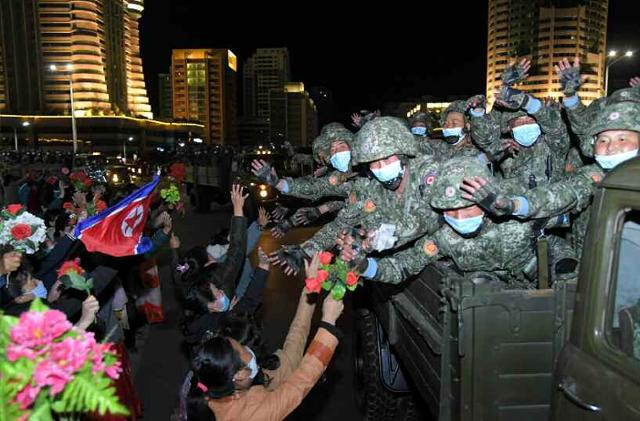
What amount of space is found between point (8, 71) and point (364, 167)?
11922cm

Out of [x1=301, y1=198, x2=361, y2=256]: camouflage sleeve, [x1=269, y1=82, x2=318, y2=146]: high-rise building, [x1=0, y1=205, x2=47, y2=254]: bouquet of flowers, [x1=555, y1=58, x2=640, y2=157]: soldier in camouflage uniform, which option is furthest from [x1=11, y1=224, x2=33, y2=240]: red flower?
[x1=269, y1=82, x2=318, y2=146]: high-rise building

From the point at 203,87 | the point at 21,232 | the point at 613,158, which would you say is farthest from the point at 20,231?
Result: the point at 203,87

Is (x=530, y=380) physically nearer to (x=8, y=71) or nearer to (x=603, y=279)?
(x=603, y=279)

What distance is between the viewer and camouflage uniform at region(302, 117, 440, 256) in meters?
3.79

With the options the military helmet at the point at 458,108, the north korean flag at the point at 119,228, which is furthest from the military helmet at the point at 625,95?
the north korean flag at the point at 119,228

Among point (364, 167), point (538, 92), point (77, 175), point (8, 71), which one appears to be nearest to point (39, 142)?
point (8, 71)

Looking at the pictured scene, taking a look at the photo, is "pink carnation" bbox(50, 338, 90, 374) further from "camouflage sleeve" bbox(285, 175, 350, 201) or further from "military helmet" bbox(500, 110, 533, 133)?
"military helmet" bbox(500, 110, 533, 133)

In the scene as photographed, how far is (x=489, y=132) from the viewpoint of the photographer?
5.78 metres

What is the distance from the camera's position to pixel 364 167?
199 inches

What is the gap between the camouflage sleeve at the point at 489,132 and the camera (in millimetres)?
5750

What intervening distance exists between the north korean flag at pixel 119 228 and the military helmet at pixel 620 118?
3.65 metres

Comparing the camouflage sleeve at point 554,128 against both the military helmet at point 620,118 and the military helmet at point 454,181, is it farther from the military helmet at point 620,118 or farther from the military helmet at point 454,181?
the military helmet at point 454,181

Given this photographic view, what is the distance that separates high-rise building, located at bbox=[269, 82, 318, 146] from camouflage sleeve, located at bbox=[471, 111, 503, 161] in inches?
6674

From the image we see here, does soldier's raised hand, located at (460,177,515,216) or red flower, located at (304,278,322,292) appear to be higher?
soldier's raised hand, located at (460,177,515,216)
